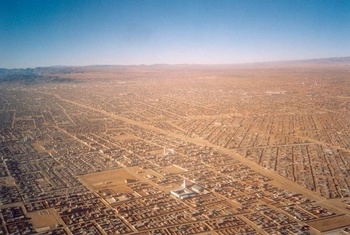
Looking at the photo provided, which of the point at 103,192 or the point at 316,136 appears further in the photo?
the point at 316,136

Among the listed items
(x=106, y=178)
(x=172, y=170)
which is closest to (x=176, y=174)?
(x=172, y=170)

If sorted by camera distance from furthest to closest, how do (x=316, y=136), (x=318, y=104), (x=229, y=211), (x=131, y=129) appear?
(x=318, y=104)
(x=131, y=129)
(x=316, y=136)
(x=229, y=211)

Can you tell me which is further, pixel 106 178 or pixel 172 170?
pixel 172 170

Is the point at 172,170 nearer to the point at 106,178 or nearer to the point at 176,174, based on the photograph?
the point at 176,174

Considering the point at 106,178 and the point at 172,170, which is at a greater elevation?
the point at 106,178

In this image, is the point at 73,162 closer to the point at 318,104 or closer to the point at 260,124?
the point at 260,124

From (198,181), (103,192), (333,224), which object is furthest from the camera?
(198,181)

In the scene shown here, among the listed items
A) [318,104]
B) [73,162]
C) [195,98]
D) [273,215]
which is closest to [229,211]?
[273,215]

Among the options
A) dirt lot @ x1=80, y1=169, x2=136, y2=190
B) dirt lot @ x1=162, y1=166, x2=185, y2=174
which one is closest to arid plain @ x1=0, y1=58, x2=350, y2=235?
dirt lot @ x1=80, y1=169, x2=136, y2=190

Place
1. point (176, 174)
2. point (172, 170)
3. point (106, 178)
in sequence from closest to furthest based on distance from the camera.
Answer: point (106, 178), point (176, 174), point (172, 170)

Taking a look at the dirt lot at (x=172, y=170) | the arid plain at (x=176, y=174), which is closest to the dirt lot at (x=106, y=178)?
the arid plain at (x=176, y=174)

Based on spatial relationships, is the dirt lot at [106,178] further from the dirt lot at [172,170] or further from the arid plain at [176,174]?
the dirt lot at [172,170]
